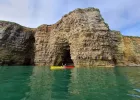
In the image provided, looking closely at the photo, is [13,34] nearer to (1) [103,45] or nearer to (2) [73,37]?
(2) [73,37]

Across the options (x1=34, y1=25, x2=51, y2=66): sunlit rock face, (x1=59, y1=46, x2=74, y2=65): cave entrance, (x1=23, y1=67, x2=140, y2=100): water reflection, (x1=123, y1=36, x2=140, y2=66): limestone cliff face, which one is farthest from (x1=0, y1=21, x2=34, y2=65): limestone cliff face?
(x1=23, y1=67, x2=140, y2=100): water reflection

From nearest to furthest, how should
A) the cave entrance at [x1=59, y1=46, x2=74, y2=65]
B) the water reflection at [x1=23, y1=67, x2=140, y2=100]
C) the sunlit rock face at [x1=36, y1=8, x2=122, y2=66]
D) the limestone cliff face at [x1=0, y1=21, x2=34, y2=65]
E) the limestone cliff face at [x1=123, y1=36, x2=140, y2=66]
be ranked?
the water reflection at [x1=23, y1=67, x2=140, y2=100], the sunlit rock face at [x1=36, y1=8, x2=122, y2=66], the cave entrance at [x1=59, y1=46, x2=74, y2=65], the limestone cliff face at [x1=0, y1=21, x2=34, y2=65], the limestone cliff face at [x1=123, y1=36, x2=140, y2=66]

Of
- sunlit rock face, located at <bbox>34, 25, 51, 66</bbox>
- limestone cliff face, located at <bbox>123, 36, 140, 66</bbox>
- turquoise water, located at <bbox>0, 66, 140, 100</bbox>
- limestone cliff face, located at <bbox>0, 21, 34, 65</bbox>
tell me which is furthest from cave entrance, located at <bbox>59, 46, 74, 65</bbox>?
turquoise water, located at <bbox>0, 66, 140, 100</bbox>

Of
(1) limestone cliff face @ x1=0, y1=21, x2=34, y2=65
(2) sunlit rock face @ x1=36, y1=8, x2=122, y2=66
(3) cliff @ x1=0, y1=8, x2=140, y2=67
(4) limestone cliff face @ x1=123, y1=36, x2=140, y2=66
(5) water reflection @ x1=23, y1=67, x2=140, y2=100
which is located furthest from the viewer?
(4) limestone cliff face @ x1=123, y1=36, x2=140, y2=66

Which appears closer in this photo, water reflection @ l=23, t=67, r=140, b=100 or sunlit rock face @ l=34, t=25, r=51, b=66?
water reflection @ l=23, t=67, r=140, b=100

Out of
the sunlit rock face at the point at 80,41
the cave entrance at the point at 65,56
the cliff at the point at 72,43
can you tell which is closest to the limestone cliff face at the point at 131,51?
the cliff at the point at 72,43

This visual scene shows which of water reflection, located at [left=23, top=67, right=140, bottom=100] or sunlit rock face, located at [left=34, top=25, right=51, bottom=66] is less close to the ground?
sunlit rock face, located at [left=34, top=25, right=51, bottom=66]

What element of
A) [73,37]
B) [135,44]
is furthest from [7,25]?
[135,44]

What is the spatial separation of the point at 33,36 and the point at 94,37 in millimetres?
25900

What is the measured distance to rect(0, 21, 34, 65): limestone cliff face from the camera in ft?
198

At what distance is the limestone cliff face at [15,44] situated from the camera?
6044cm

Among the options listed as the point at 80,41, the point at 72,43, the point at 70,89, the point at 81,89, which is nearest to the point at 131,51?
the point at 80,41

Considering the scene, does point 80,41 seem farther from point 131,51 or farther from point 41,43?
point 131,51

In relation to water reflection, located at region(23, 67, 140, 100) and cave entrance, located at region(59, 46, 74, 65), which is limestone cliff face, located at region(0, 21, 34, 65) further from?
water reflection, located at region(23, 67, 140, 100)
